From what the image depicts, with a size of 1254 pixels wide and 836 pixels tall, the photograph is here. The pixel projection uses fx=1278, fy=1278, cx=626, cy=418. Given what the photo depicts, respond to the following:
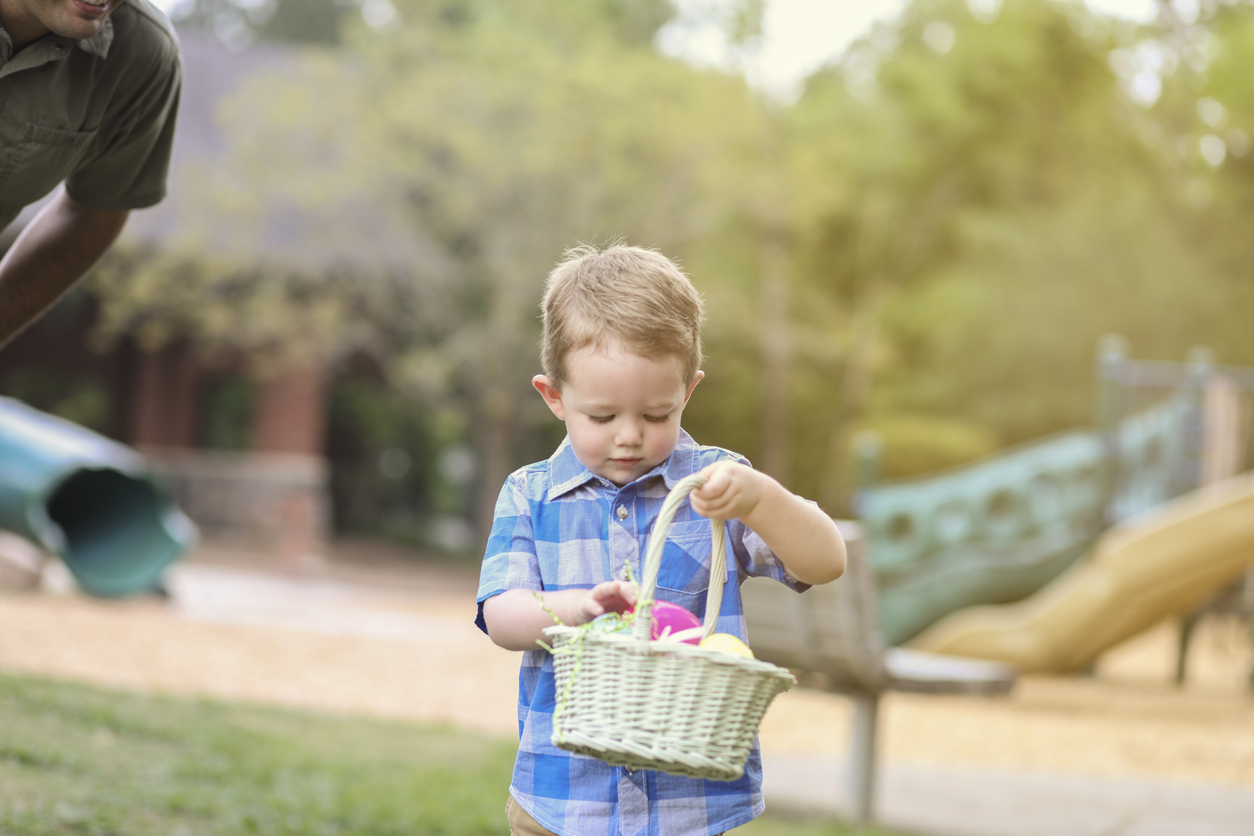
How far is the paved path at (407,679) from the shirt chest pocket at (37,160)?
3.71 meters

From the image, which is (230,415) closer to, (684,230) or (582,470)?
(684,230)

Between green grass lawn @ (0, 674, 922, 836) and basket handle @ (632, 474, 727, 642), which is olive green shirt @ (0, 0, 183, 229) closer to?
basket handle @ (632, 474, 727, 642)

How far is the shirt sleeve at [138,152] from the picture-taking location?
2709mm

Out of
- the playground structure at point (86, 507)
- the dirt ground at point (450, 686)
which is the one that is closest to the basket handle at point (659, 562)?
the dirt ground at point (450, 686)

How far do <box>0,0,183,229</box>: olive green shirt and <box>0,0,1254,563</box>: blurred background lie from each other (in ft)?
38.2

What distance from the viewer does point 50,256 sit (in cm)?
282

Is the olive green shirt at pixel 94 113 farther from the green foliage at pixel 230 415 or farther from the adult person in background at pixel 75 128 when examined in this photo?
the green foliage at pixel 230 415

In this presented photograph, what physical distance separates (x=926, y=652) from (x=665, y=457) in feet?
27.8

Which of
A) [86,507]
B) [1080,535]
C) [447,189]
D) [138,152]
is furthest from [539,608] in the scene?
[447,189]

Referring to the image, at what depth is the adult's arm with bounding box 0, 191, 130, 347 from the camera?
9.06 feet

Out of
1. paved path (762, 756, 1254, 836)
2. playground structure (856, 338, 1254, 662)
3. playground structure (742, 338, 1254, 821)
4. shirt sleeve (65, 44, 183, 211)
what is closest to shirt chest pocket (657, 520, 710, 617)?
shirt sleeve (65, 44, 183, 211)

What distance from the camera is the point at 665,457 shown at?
1980 millimetres

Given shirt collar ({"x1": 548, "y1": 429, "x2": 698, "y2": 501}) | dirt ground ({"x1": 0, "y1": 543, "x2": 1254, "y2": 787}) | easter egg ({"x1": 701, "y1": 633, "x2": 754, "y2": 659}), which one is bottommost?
dirt ground ({"x1": 0, "y1": 543, "x2": 1254, "y2": 787})

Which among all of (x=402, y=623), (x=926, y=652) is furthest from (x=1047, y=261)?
(x=402, y=623)
